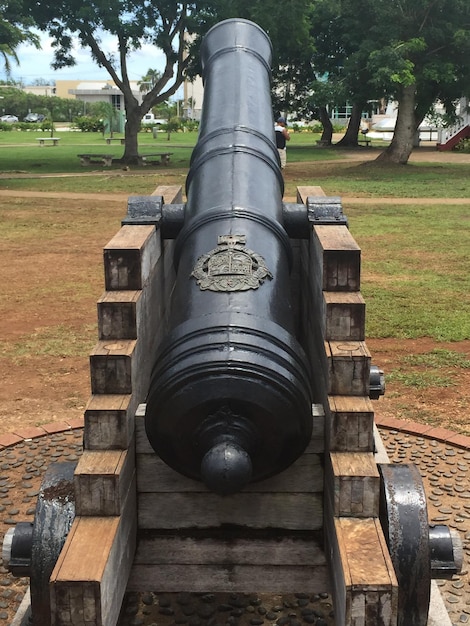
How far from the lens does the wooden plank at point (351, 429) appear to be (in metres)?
2.56

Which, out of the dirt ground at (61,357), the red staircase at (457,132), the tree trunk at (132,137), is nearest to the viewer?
the dirt ground at (61,357)

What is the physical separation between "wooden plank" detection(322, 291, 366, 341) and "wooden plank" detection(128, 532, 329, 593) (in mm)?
659

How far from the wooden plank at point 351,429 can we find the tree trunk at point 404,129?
1992 centimetres

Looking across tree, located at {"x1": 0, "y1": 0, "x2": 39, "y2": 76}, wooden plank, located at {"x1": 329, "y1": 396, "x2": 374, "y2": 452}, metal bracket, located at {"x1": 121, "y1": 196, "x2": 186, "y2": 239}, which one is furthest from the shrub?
wooden plank, located at {"x1": 329, "y1": 396, "x2": 374, "y2": 452}

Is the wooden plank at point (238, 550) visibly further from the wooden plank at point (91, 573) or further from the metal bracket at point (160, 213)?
the metal bracket at point (160, 213)

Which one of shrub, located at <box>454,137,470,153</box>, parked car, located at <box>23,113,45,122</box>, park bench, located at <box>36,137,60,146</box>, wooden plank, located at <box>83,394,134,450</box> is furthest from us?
parked car, located at <box>23,113,45,122</box>

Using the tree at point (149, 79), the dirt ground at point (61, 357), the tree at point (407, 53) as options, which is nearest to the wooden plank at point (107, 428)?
the dirt ground at point (61, 357)

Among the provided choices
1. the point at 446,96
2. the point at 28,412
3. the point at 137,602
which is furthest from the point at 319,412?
the point at 446,96

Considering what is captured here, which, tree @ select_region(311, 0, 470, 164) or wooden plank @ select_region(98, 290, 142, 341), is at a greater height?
tree @ select_region(311, 0, 470, 164)

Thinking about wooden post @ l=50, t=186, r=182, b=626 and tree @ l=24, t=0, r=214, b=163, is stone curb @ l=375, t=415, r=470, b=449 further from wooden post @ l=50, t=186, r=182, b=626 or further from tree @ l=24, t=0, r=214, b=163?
tree @ l=24, t=0, r=214, b=163

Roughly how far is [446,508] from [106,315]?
1888 millimetres

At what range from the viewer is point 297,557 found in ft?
8.88

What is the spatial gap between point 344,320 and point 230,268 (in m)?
0.41

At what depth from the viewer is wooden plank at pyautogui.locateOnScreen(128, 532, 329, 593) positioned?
106 inches
